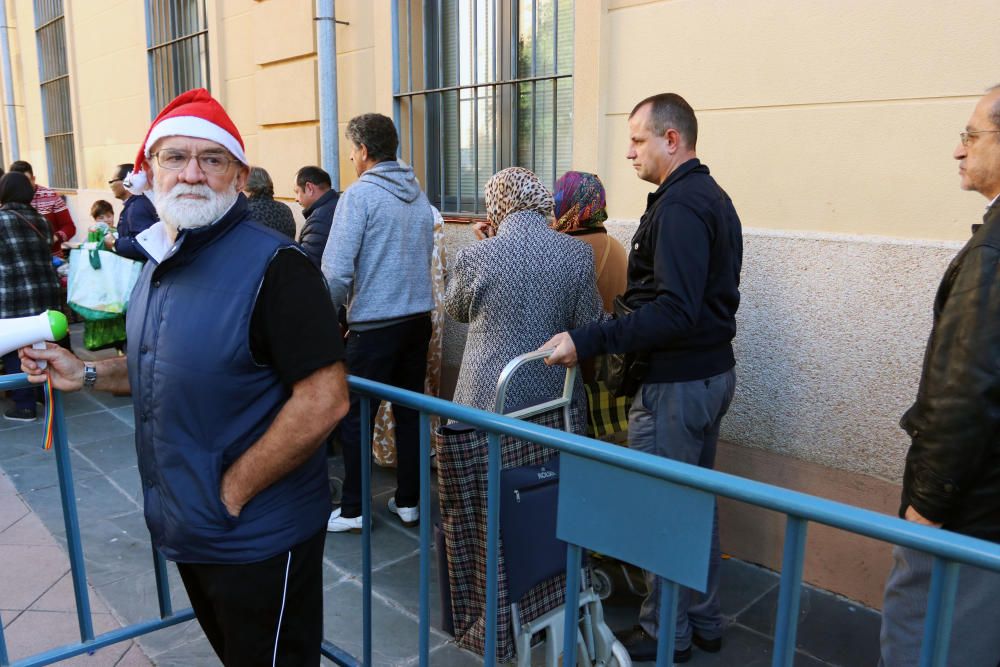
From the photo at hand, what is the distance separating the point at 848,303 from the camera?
10.2ft

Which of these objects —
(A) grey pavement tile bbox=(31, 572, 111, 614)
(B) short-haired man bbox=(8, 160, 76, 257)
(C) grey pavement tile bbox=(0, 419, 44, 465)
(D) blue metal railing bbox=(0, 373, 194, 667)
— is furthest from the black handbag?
(B) short-haired man bbox=(8, 160, 76, 257)

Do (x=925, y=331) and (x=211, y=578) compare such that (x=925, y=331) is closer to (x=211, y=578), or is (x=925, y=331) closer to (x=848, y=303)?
(x=848, y=303)

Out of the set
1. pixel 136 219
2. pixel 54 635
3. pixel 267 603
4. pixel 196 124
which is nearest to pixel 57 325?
pixel 196 124

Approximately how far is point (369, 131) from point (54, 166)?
36.3ft

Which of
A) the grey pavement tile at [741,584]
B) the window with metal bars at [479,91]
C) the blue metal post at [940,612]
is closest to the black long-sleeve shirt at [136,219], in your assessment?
the window with metal bars at [479,91]

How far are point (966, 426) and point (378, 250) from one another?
2629 millimetres

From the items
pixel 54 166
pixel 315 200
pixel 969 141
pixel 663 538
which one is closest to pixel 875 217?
pixel 969 141

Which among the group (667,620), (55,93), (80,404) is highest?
(55,93)

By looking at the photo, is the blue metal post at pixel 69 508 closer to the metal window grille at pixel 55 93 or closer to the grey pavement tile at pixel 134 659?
the grey pavement tile at pixel 134 659

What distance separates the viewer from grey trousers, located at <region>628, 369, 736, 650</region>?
268 cm

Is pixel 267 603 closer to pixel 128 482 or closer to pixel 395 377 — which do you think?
pixel 395 377

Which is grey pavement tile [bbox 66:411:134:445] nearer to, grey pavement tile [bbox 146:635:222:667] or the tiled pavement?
the tiled pavement

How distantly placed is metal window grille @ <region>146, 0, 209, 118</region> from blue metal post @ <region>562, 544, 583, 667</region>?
23.3 feet

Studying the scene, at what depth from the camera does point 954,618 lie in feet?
6.13
